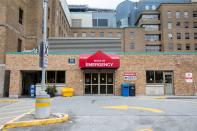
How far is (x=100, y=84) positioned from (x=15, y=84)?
7.81 m

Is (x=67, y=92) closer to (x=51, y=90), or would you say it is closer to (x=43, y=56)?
(x=51, y=90)

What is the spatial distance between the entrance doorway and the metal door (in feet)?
16.4

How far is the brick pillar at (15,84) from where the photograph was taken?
25266mm

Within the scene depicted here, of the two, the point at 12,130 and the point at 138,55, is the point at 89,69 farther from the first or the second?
the point at 12,130

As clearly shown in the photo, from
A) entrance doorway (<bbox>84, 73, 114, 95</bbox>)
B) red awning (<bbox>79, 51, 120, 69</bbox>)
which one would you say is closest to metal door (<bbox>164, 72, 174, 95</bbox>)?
entrance doorway (<bbox>84, 73, 114, 95</bbox>)

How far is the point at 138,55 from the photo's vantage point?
85.6 ft

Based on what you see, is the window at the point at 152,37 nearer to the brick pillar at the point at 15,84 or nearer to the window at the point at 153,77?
the window at the point at 153,77

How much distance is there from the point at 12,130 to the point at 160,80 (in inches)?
740

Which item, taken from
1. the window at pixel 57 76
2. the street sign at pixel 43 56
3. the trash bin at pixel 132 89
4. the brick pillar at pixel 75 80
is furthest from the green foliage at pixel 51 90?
the street sign at pixel 43 56

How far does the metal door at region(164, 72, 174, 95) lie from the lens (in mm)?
26219

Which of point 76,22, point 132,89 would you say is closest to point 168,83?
point 132,89

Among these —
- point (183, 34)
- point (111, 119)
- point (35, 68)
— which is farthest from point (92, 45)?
point (183, 34)

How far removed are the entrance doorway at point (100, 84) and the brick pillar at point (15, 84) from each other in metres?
6.22

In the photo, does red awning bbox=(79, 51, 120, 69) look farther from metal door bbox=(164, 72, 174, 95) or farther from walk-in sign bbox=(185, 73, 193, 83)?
walk-in sign bbox=(185, 73, 193, 83)
